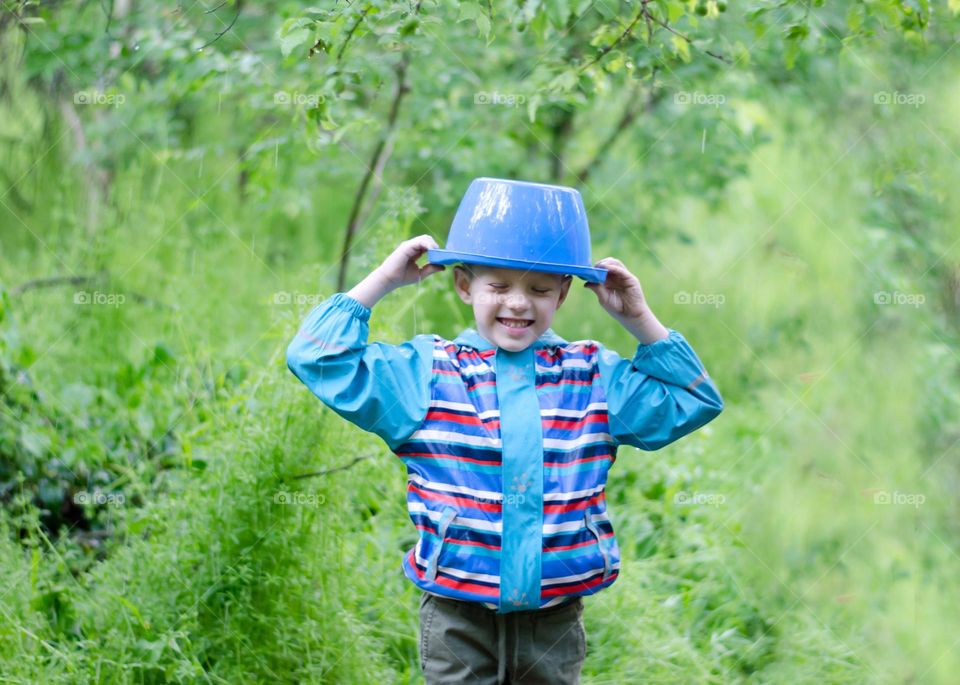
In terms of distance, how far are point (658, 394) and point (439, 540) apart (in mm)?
557

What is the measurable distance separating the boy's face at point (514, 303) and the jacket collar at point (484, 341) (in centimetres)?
4

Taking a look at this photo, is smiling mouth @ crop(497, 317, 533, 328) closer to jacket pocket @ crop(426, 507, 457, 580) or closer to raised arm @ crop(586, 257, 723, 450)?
raised arm @ crop(586, 257, 723, 450)

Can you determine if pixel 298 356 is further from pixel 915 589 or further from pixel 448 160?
pixel 448 160

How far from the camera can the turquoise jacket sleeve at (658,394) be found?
7.57ft

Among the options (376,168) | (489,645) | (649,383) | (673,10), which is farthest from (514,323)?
(376,168)

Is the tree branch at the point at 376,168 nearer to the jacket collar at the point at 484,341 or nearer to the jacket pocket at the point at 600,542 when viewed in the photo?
the jacket collar at the point at 484,341

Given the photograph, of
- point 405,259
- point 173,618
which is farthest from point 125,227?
point 405,259

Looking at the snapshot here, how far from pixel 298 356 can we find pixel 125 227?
9.53 feet

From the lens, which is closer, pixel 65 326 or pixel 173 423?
pixel 173 423

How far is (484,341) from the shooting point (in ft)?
7.73

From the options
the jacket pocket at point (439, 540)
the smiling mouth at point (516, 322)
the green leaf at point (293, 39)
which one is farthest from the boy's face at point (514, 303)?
the green leaf at point (293, 39)

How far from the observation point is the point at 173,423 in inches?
146

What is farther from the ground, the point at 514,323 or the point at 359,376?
the point at 514,323

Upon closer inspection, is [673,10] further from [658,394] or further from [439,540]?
[439,540]
